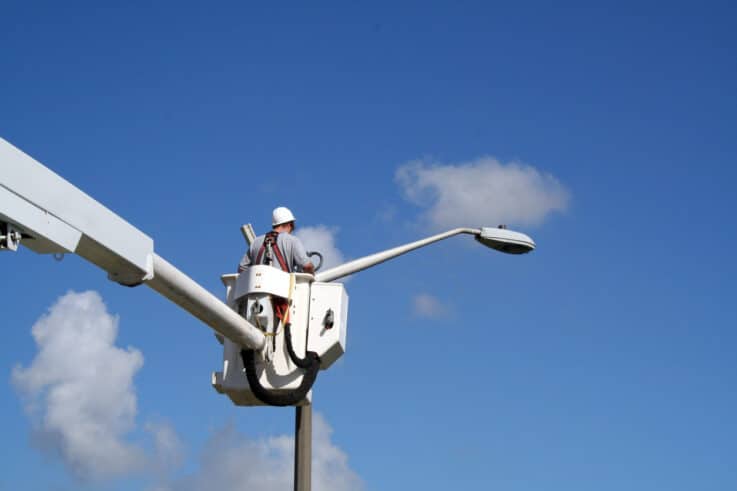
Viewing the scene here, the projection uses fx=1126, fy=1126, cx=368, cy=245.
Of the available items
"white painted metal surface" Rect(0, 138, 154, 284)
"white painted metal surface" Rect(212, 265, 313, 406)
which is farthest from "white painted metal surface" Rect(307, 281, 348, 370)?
"white painted metal surface" Rect(0, 138, 154, 284)

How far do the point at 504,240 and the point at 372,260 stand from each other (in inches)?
81.3

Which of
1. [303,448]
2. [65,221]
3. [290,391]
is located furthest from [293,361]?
[65,221]

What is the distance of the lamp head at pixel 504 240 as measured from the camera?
12.2 m

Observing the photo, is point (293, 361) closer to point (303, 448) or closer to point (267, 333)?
point (267, 333)

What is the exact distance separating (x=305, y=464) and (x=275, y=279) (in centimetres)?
163

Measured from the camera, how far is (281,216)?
425 inches

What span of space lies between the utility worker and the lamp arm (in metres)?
0.18

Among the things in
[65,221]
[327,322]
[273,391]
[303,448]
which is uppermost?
[327,322]

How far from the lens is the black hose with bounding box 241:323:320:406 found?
8766mm

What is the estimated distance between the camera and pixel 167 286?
7.06m

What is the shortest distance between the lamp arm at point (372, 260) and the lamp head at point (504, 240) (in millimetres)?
303

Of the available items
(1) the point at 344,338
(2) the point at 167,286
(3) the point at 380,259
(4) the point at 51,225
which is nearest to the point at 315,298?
(1) the point at 344,338

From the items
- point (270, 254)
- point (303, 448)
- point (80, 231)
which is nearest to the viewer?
point (80, 231)

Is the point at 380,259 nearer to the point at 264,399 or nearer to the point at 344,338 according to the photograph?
Result: the point at 344,338
